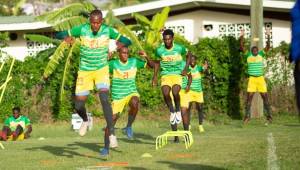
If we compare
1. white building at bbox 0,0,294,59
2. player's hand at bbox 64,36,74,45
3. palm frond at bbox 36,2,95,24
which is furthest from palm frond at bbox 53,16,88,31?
player's hand at bbox 64,36,74,45

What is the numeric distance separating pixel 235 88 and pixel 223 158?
12.2m

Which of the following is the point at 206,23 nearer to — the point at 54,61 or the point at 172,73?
the point at 54,61

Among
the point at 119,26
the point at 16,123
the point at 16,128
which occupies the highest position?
the point at 119,26

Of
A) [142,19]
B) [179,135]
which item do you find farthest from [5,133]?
[142,19]

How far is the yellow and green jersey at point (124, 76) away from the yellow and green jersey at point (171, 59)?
2.08 ft

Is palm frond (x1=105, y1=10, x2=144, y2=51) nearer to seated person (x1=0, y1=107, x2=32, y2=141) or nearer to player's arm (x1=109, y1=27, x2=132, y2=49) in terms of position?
seated person (x1=0, y1=107, x2=32, y2=141)

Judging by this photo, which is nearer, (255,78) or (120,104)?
(120,104)

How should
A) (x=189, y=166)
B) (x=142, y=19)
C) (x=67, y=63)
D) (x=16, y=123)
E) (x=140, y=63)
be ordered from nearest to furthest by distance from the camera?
1. (x=189, y=166)
2. (x=140, y=63)
3. (x=16, y=123)
4. (x=67, y=63)
5. (x=142, y=19)

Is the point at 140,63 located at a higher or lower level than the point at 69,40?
lower

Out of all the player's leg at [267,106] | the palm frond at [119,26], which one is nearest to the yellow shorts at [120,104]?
the player's leg at [267,106]

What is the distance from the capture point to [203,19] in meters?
28.2

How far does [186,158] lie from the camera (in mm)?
11141

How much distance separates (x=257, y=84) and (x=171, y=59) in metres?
7.27

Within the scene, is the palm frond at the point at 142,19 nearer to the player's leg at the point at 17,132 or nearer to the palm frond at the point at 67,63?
the palm frond at the point at 67,63
